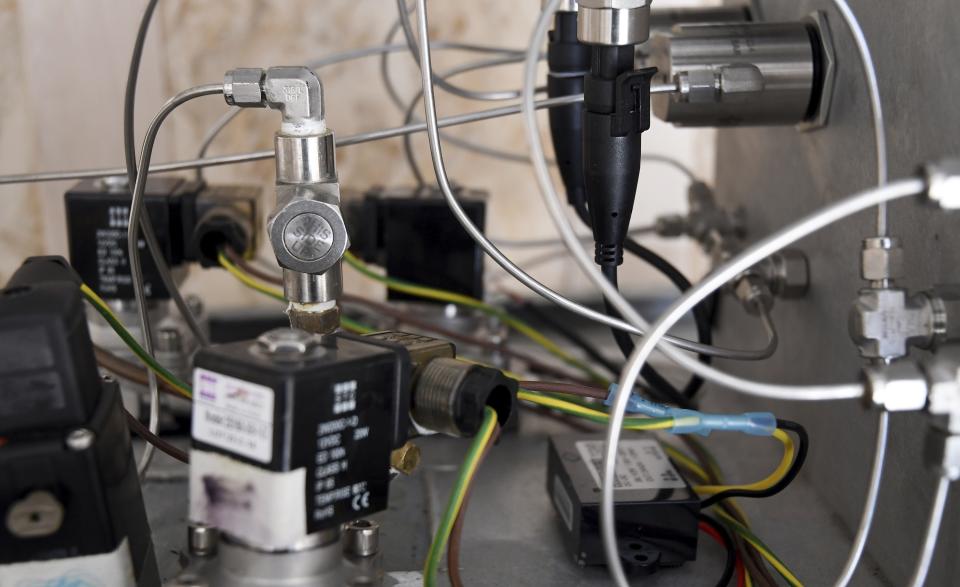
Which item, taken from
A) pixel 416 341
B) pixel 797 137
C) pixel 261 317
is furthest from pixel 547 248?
pixel 416 341

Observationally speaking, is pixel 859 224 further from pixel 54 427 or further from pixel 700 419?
pixel 54 427

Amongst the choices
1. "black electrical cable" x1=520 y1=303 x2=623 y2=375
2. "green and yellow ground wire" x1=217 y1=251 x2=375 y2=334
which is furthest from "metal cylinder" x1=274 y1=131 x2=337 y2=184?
"black electrical cable" x1=520 y1=303 x2=623 y2=375

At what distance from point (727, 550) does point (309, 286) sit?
32cm

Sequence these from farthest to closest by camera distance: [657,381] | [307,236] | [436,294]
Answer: [436,294]
[657,381]
[307,236]

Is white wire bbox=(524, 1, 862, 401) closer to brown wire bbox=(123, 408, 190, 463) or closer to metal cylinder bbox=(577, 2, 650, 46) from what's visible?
metal cylinder bbox=(577, 2, 650, 46)

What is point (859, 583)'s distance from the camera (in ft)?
2.01

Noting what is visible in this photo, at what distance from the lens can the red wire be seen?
24.0 inches

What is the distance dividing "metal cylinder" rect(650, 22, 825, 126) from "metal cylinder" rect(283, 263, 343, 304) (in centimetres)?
31

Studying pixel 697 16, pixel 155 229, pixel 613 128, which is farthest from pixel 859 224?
pixel 155 229

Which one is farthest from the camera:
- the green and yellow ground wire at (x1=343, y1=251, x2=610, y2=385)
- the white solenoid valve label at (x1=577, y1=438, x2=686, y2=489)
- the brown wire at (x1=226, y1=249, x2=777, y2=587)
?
the green and yellow ground wire at (x1=343, y1=251, x2=610, y2=385)

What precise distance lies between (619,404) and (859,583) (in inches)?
10.8

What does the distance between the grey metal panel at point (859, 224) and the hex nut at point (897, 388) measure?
0.20ft

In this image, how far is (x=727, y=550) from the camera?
63 centimetres

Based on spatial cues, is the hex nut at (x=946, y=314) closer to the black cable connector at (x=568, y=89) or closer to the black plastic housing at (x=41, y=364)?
the black cable connector at (x=568, y=89)
